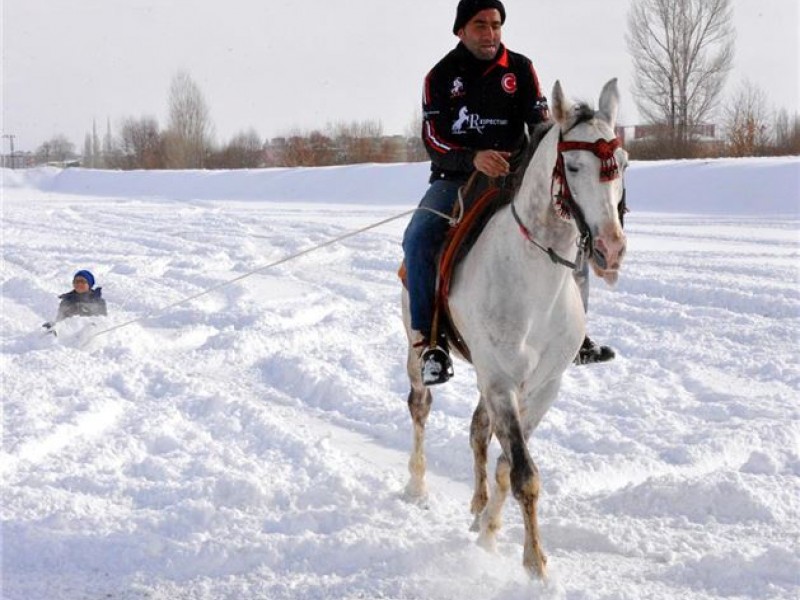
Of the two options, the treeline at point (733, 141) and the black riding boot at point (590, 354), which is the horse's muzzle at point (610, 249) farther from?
the treeline at point (733, 141)

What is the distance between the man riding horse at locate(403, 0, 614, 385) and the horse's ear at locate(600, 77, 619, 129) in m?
1.01

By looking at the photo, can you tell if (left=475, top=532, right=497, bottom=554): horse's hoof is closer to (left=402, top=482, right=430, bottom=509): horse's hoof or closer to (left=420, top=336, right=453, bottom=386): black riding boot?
(left=402, top=482, right=430, bottom=509): horse's hoof

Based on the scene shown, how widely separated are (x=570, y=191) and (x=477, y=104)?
1.40m

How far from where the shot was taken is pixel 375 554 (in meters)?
4.41

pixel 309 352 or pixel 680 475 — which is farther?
pixel 309 352

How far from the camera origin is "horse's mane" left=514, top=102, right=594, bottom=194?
12.6 feet

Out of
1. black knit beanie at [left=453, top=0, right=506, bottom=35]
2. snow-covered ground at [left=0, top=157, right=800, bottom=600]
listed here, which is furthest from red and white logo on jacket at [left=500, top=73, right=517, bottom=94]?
snow-covered ground at [left=0, top=157, right=800, bottom=600]

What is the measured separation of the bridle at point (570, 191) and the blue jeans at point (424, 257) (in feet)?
3.47

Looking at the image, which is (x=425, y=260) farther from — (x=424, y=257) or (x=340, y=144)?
(x=340, y=144)

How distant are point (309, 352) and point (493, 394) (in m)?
4.72

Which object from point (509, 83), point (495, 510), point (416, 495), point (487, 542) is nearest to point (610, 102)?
point (509, 83)

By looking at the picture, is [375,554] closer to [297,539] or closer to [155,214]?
[297,539]

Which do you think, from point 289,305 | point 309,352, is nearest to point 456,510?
point 309,352

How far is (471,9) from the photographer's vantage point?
492 centimetres
